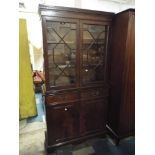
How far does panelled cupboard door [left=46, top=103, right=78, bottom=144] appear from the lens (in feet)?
6.64

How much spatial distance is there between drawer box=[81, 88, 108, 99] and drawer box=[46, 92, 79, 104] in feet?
0.39

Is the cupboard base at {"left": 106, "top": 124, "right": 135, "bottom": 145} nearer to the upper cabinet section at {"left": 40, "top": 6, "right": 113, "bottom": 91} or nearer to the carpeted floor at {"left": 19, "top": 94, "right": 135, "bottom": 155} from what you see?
the carpeted floor at {"left": 19, "top": 94, "right": 135, "bottom": 155}

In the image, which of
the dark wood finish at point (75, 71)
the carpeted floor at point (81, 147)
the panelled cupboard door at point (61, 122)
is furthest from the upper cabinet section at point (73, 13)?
the carpeted floor at point (81, 147)

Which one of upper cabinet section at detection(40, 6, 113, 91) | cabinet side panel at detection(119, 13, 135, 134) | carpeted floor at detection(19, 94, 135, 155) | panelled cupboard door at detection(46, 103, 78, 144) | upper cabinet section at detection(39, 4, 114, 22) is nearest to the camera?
upper cabinet section at detection(39, 4, 114, 22)

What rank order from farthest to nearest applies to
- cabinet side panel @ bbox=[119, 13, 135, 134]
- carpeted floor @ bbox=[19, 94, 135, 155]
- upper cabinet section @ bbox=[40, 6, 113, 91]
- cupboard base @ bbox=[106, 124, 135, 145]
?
cupboard base @ bbox=[106, 124, 135, 145] < carpeted floor @ bbox=[19, 94, 135, 155] < cabinet side panel @ bbox=[119, 13, 135, 134] < upper cabinet section @ bbox=[40, 6, 113, 91]

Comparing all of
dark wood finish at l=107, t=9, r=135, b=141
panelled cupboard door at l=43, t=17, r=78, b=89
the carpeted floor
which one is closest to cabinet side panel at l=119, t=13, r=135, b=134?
dark wood finish at l=107, t=9, r=135, b=141

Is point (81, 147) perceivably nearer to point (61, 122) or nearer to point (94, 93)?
point (61, 122)

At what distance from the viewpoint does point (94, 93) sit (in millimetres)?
2230

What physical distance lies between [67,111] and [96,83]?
605 millimetres

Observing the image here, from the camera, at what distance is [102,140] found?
2404mm

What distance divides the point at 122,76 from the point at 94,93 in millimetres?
488

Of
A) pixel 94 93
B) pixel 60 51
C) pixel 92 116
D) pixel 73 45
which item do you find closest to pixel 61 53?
pixel 60 51
